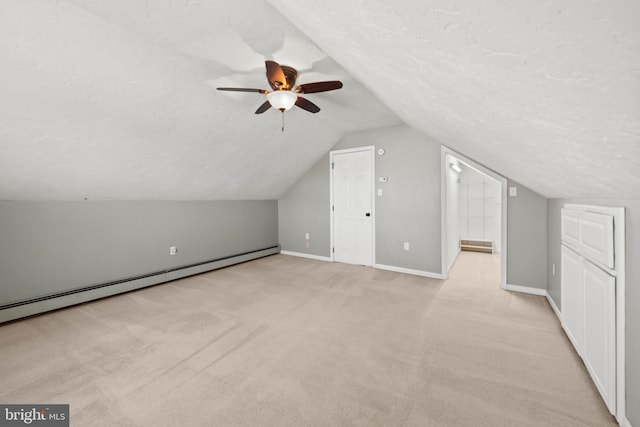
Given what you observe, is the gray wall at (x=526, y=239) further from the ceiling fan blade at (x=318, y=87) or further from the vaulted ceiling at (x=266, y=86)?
the ceiling fan blade at (x=318, y=87)

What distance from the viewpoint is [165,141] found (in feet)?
9.37

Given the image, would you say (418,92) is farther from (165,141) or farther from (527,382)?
(165,141)

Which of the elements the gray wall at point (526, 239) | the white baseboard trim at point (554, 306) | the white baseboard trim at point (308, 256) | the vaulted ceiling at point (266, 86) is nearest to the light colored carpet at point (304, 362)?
the white baseboard trim at point (554, 306)

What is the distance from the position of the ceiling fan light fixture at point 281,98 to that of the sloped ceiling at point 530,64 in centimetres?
82

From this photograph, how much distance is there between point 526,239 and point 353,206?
257cm

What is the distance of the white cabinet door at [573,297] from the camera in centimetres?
185

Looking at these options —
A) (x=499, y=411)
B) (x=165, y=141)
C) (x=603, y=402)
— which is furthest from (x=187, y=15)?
(x=603, y=402)

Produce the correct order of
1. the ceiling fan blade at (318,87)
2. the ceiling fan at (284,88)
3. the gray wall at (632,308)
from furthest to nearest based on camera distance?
1. the ceiling fan blade at (318,87)
2. the ceiling fan at (284,88)
3. the gray wall at (632,308)

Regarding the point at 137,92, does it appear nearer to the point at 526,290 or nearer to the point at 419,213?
the point at 419,213

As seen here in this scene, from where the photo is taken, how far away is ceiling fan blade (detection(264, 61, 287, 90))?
1963mm

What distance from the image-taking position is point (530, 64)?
643 millimetres

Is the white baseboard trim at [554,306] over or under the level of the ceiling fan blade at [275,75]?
under

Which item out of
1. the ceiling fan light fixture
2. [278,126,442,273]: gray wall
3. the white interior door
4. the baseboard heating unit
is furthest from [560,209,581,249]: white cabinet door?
the baseboard heating unit

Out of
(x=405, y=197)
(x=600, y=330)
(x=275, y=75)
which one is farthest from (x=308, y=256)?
(x=600, y=330)
